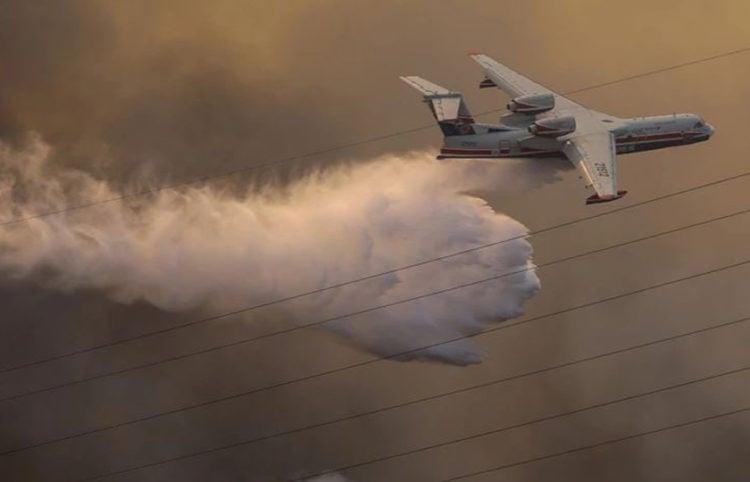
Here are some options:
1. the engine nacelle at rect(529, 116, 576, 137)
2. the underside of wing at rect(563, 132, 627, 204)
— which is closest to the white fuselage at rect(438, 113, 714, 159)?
the engine nacelle at rect(529, 116, 576, 137)

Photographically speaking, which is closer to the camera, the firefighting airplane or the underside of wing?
the underside of wing

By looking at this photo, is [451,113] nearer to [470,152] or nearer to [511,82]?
[470,152]

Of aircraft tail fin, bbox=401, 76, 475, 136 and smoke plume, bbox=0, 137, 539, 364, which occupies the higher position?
aircraft tail fin, bbox=401, 76, 475, 136

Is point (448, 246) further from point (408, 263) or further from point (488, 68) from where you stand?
point (488, 68)

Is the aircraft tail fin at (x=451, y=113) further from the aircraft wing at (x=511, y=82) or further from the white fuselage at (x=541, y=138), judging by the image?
the aircraft wing at (x=511, y=82)

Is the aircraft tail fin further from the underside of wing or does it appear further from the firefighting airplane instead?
the underside of wing

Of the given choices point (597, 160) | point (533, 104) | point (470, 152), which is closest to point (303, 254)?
point (470, 152)

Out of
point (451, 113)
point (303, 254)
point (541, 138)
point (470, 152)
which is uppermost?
point (451, 113)
